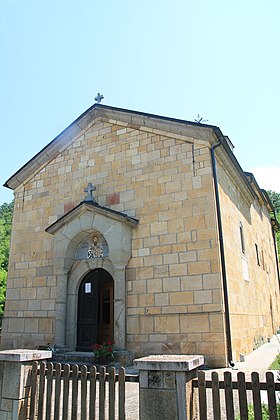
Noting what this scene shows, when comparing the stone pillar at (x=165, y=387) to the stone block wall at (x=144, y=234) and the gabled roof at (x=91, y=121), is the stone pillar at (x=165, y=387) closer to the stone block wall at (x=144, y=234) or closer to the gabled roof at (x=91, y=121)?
the stone block wall at (x=144, y=234)

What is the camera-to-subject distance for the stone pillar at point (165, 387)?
3.39m

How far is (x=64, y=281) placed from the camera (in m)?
9.91

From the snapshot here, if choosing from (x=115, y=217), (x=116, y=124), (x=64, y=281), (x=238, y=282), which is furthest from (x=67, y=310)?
(x=116, y=124)

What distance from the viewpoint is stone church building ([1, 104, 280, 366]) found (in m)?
8.33

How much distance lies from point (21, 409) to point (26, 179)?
9.05m

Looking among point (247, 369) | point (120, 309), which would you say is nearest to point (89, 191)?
point (120, 309)

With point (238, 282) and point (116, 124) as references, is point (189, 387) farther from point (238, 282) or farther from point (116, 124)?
point (116, 124)

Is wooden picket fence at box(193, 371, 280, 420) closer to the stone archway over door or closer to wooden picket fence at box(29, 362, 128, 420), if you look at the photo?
wooden picket fence at box(29, 362, 128, 420)

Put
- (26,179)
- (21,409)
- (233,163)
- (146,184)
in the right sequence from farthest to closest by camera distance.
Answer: (26,179) < (233,163) < (146,184) < (21,409)

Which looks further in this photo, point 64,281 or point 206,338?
point 64,281

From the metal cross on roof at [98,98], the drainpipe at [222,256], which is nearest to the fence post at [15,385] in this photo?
the drainpipe at [222,256]

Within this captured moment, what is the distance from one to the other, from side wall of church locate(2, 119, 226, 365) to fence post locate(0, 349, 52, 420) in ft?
14.9

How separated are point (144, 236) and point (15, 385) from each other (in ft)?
17.8

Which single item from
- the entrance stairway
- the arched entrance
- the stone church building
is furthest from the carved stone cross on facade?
the entrance stairway
